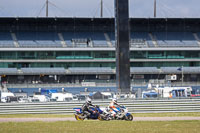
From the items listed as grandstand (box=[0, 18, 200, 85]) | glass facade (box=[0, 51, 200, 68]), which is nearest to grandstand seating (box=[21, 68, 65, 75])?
grandstand (box=[0, 18, 200, 85])

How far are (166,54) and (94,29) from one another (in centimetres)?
1049

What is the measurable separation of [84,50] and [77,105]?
29604mm

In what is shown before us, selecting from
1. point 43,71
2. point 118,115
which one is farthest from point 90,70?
point 118,115

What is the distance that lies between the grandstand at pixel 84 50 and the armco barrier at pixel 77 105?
89.2ft

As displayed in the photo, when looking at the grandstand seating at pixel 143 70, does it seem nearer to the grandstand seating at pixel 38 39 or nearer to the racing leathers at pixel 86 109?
the grandstand seating at pixel 38 39

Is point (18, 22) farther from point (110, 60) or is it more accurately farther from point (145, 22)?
point (145, 22)

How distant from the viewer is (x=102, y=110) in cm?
2402

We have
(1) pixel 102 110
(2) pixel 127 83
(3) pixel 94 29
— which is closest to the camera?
(1) pixel 102 110

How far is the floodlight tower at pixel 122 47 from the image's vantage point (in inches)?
1340

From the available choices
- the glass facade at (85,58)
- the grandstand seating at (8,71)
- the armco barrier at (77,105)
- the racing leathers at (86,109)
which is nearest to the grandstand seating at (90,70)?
the glass facade at (85,58)

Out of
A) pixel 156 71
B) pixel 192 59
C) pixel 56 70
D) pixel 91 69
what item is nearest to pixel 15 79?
pixel 56 70

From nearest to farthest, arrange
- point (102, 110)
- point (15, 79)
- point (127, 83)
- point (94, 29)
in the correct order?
point (102, 110) → point (127, 83) → point (15, 79) → point (94, 29)

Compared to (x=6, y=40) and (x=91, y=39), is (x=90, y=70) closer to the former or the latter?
(x=91, y=39)

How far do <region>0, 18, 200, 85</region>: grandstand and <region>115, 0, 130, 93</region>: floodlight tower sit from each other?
22652 millimetres
